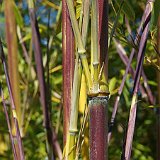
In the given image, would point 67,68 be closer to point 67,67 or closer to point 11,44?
point 67,67

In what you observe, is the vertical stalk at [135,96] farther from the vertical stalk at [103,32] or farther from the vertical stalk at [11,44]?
the vertical stalk at [11,44]

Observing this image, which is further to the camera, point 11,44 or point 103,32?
point 11,44

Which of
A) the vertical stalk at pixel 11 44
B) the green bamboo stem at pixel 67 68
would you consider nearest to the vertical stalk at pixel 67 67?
the green bamboo stem at pixel 67 68

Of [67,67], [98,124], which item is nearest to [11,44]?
[67,67]

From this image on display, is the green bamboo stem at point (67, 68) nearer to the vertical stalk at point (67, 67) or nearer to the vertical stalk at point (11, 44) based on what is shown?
the vertical stalk at point (67, 67)

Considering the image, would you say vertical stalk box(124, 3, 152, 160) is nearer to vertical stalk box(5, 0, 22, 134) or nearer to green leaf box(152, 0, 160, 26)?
green leaf box(152, 0, 160, 26)

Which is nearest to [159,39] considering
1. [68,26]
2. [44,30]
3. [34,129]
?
[68,26]

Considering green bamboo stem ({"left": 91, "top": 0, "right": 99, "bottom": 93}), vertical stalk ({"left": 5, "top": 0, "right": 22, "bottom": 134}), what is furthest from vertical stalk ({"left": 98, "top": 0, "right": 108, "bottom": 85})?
vertical stalk ({"left": 5, "top": 0, "right": 22, "bottom": 134})

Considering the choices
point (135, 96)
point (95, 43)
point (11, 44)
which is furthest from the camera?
point (11, 44)

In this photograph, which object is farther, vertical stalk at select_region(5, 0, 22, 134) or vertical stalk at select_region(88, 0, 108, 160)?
vertical stalk at select_region(5, 0, 22, 134)

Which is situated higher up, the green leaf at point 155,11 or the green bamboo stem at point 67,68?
the green leaf at point 155,11

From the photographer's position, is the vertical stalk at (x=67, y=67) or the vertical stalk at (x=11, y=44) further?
the vertical stalk at (x=11, y=44)
